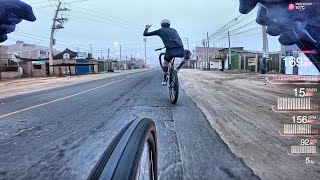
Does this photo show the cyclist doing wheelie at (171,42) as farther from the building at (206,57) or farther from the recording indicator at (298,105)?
the building at (206,57)

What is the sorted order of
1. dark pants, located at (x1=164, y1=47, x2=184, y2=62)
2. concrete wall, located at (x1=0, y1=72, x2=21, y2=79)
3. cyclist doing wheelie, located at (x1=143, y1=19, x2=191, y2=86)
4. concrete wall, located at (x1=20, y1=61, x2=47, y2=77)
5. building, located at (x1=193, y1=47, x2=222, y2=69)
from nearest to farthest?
cyclist doing wheelie, located at (x1=143, y1=19, x2=191, y2=86) → dark pants, located at (x1=164, y1=47, x2=184, y2=62) → concrete wall, located at (x1=0, y1=72, x2=21, y2=79) → concrete wall, located at (x1=20, y1=61, x2=47, y2=77) → building, located at (x1=193, y1=47, x2=222, y2=69)

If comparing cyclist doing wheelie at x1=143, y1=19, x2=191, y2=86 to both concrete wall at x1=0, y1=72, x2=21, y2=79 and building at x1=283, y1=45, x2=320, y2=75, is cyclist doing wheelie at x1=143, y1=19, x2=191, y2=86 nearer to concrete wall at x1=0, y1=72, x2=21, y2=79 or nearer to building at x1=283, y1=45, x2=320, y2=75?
building at x1=283, y1=45, x2=320, y2=75

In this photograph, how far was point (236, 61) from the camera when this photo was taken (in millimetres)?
Result: 65312

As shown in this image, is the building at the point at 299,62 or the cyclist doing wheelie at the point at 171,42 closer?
the building at the point at 299,62

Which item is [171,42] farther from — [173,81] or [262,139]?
[262,139]

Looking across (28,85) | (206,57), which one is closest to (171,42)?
(28,85)

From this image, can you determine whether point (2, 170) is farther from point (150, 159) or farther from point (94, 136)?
point (150, 159)

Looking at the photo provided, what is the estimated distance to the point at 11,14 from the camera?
5.40 ft

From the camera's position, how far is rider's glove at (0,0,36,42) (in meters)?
1.59

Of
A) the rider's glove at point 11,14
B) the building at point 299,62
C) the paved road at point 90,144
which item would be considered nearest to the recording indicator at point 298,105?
the building at point 299,62

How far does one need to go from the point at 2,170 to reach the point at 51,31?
1.62 metres

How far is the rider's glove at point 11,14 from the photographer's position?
5.23 ft

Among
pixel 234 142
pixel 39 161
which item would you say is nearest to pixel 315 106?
pixel 234 142

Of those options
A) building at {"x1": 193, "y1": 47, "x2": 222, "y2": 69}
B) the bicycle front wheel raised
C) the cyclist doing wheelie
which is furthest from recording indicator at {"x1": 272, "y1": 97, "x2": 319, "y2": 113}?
building at {"x1": 193, "y1": 47, "x2": 222, "y2": 69}
